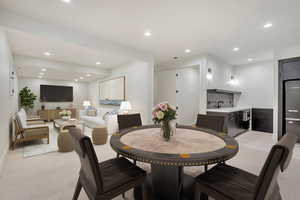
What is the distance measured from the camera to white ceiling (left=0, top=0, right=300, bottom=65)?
2.04m

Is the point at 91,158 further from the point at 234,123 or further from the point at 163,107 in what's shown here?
the point at 234,123

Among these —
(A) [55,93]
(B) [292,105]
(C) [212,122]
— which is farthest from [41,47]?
(B) [292,105]

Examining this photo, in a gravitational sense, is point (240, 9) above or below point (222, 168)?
above

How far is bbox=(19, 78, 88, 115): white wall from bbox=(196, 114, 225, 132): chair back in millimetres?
8343

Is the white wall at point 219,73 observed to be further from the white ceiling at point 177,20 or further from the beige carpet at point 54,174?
the beige carpet at point 54,174

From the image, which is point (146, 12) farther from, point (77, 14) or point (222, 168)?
point (222, 168)

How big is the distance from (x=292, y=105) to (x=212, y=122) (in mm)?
2828

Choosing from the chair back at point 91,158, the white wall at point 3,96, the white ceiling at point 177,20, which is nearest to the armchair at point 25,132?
the white wall at point 3,96

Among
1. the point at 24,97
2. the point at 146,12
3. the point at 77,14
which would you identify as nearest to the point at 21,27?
the point at 77,14

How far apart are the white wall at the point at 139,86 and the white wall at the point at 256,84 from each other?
13.0 feet

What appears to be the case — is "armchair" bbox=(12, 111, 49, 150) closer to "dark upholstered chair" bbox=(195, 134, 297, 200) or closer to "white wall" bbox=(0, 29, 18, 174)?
"white wall" bbox=(0, 29, 18, 174)

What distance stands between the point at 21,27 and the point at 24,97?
5670 mm

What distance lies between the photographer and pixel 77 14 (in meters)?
2.29

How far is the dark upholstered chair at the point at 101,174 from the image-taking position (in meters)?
1.01
